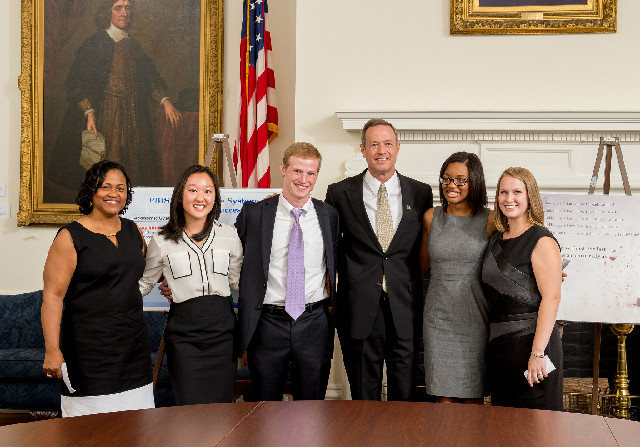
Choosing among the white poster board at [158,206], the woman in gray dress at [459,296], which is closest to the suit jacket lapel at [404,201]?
the woman in gray dress at [459,296]

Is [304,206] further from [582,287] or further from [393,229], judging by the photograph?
[582,287]

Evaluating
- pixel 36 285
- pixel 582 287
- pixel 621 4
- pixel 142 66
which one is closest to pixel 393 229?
pixel 582 287

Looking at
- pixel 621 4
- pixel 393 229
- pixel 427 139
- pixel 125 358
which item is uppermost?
pixel 621 4

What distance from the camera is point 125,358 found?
2.49 meters

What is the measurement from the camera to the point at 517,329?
2545mm

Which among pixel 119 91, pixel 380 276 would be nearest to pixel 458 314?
pixel 380 276

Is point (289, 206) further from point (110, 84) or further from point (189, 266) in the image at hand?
point (110, 84)

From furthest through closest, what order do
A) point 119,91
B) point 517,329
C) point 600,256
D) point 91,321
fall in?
point 119,91 → point 600,256 → point 517,329 → point 91,321

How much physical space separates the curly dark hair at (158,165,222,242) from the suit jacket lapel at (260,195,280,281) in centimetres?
21

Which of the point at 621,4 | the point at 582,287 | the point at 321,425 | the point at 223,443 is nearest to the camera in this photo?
the point at 223,443

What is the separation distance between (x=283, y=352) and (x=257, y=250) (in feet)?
1.50

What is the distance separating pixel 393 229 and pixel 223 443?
5.21 feet

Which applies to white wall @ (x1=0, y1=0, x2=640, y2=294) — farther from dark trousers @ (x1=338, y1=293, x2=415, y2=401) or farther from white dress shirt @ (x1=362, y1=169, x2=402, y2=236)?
dark trousers @ (x1=338, y1=293, x2=415, y2=401)

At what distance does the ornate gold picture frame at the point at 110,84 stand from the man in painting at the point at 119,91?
0.4 inches
